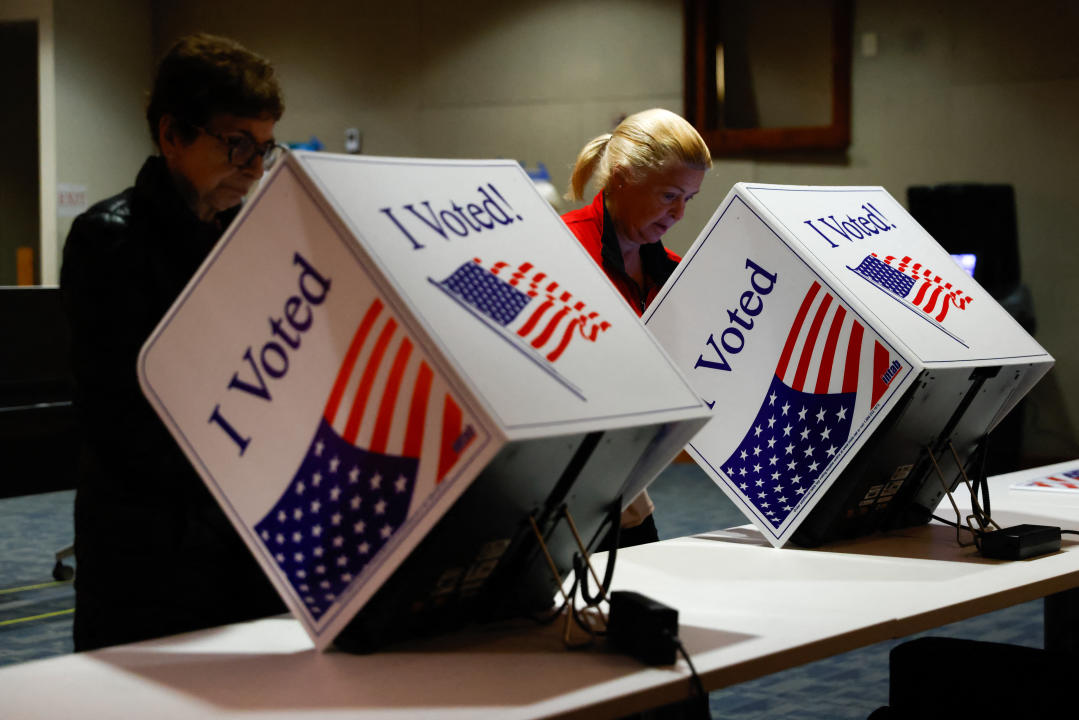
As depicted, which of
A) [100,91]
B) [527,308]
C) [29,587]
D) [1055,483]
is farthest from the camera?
[100,91]

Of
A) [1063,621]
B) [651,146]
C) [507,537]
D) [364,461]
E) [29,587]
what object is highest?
[651,146]

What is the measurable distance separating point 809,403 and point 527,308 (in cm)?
63

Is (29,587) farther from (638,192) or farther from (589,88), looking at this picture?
(589,88)

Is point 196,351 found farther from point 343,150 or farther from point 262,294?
point 343,150

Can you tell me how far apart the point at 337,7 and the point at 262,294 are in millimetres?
6909

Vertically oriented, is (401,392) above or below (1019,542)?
above

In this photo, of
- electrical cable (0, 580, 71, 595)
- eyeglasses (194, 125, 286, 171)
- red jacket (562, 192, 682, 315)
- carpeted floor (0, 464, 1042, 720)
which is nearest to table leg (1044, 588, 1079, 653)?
carpeted floor (0, 464, 1042, 720)

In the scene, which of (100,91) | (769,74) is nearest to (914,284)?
(769,74)

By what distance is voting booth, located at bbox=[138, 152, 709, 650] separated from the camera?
3.66 ft

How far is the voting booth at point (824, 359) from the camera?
164 cm

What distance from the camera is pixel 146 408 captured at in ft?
4.53

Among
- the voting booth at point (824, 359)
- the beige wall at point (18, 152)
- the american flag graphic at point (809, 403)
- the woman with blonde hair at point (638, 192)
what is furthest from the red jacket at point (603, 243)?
the beige wall at point (18, 152)

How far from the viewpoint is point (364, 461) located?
1.14m

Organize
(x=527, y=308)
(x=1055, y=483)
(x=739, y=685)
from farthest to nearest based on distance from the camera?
(x=739, y=685)
(x=1055, y=483)
(x=527, y=308)
